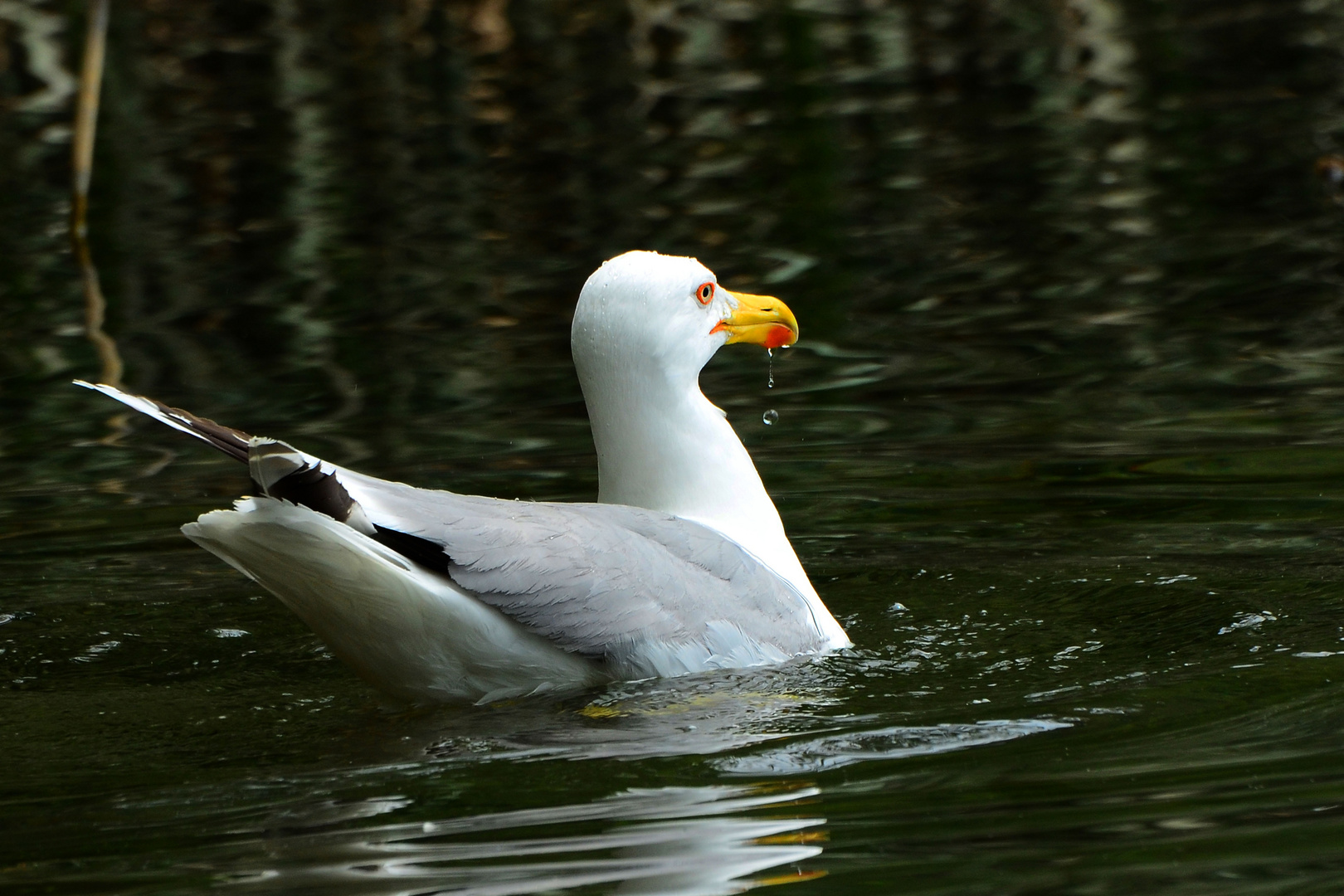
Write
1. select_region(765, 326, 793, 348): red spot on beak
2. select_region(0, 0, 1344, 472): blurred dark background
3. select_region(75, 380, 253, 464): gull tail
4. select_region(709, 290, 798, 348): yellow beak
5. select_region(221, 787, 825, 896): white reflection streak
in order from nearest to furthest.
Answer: select_region(221, 787, 825, 896): white reflection streak → select_region(75, 380, 253, 464): gull tail → select_region(709, 290, 798, 348): yellow beak → select_region(765, 326, 793, 348): red spot on beak → select_region(0, 0, 1344, 472): blurred dark background

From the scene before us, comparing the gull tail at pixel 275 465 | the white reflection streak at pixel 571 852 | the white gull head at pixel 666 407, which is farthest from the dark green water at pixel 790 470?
the gull tail at pixel 275 465

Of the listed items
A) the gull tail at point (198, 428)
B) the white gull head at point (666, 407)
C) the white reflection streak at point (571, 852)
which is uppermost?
the gull tail at point (198, 428)

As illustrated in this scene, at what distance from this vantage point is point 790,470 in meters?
7.61

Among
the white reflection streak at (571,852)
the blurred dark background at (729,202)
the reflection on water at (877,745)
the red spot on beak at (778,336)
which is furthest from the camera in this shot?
the blurred dark background at (729,202)

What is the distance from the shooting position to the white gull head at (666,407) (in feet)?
18.2

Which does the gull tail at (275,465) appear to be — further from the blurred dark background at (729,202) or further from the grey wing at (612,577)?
the blurred dark background at (729,202)

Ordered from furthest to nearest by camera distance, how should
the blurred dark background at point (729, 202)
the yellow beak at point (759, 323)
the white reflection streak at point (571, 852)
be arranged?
the blurred dark background at point (729, 202)
the yellow beak at point (759, 323)
the white reflection streak at point (571, 852)

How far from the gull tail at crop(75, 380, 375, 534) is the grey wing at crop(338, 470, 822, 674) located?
0.12m

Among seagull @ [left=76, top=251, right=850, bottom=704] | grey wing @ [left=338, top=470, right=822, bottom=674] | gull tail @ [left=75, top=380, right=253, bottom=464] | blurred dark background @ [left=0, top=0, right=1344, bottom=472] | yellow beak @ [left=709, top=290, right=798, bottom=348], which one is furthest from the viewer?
blurred dark background @ [left=0, top=0, right=1344, bottom=472]

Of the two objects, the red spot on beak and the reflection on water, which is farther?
the red spot on beak

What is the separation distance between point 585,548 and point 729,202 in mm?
9892

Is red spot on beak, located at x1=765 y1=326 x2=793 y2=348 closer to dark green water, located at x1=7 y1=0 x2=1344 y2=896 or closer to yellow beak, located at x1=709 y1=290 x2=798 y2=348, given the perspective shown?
yellow beak, located at x1=709 y1=290 x2=798 y2=348

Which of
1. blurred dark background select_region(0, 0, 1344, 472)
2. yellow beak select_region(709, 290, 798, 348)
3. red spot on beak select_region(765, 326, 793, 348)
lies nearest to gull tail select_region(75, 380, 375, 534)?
yellow beak select_region(709, 290, 798, 348)

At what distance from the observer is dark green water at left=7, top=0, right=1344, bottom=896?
149 inches
